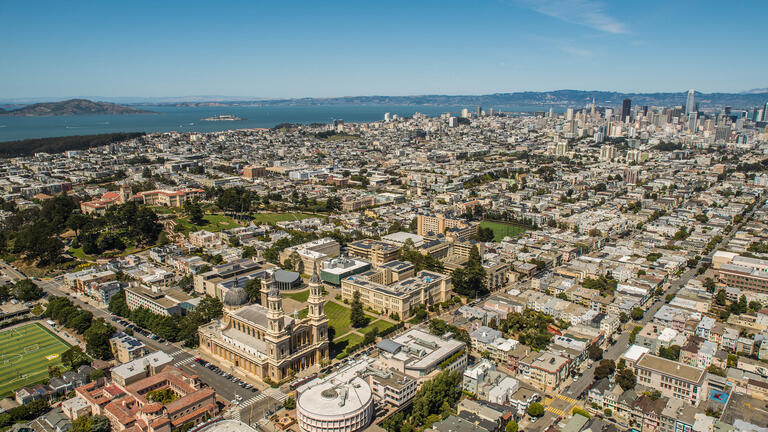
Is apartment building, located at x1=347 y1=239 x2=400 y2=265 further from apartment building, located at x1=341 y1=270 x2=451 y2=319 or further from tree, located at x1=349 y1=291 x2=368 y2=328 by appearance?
tree, located at x1=349 y1=291 x2=368 y2=328

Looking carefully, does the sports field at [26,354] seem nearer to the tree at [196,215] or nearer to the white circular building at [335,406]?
the white circular building at [335,406]

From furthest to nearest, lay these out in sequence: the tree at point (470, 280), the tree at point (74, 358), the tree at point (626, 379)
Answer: the tree at point (470, 280)
the tree at point (74, 358)
the tree at point (626, 379)

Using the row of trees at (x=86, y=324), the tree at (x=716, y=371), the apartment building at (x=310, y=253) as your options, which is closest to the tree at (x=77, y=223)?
the row of trees at (x=86, y=324)

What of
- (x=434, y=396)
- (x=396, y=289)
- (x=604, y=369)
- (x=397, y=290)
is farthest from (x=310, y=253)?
(x=604, y=369)

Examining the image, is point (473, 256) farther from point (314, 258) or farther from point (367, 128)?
point (367, 128)

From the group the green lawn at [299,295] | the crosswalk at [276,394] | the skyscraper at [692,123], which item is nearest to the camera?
the crosswalk at [276,394]

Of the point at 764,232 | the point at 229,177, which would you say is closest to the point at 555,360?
the point at 764,232

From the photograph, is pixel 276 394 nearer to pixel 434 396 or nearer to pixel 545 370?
pixel 434 396
